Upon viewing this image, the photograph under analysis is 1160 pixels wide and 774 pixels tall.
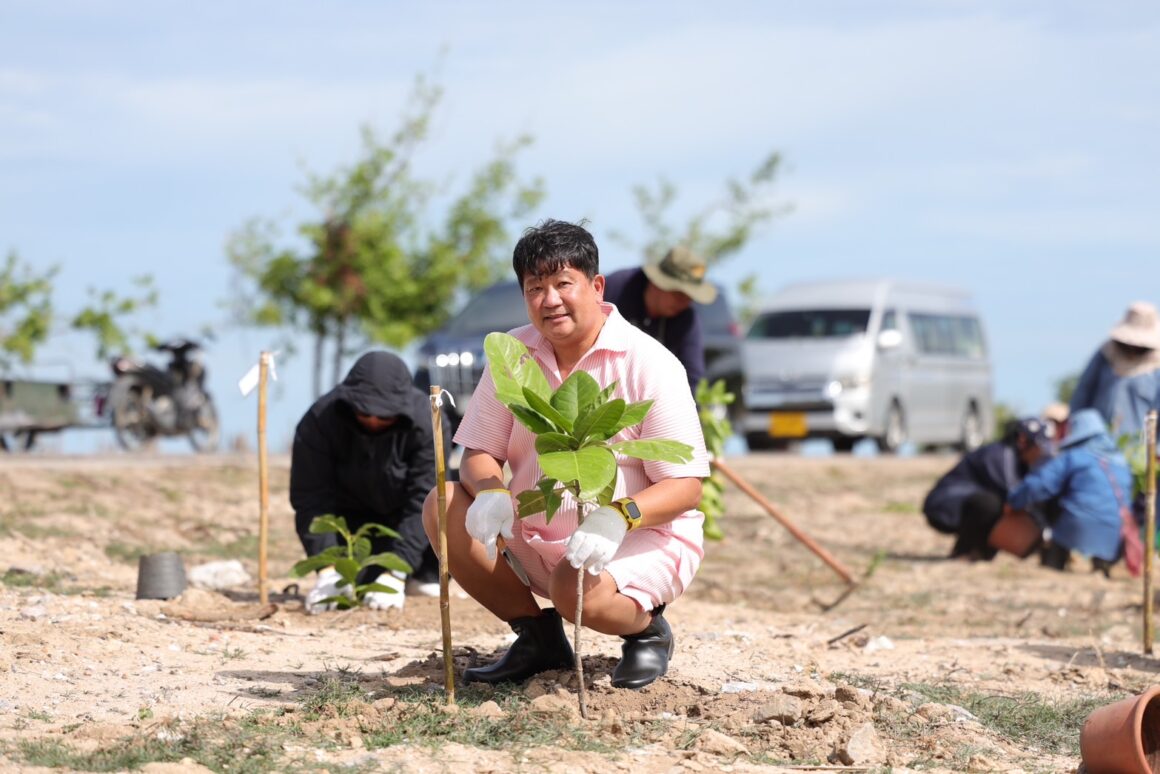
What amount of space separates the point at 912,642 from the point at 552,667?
2683 millimetres

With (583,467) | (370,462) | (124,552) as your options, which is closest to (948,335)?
(124,552)

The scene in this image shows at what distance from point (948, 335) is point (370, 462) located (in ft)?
51.1

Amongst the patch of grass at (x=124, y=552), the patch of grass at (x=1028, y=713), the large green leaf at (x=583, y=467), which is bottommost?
the patch of grass at (x=1028, y=713)

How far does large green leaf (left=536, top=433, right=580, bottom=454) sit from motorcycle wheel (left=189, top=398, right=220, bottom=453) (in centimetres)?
1405

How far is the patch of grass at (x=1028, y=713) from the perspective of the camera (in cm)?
503

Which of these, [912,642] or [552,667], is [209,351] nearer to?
[912,642]

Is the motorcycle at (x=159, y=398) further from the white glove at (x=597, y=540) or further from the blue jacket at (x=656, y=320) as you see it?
the white glove at (x=597, y=540)

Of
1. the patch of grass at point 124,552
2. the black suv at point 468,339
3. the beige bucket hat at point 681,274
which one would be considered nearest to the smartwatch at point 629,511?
the beige bucket hat at point 681,274

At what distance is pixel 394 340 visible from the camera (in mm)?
22344

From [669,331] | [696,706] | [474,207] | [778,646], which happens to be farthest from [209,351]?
[696,706]

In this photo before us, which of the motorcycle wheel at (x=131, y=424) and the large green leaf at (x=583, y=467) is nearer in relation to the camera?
the large green leaf at (x=583, y=467)

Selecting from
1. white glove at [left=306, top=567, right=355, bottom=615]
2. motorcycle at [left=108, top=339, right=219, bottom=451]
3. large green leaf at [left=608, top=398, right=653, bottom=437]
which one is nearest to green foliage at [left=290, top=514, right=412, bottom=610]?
white glove at [left=306, top=567, right=355, bottom=615]

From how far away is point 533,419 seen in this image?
4.43 m

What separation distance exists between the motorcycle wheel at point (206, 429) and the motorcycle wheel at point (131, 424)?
0.54m
